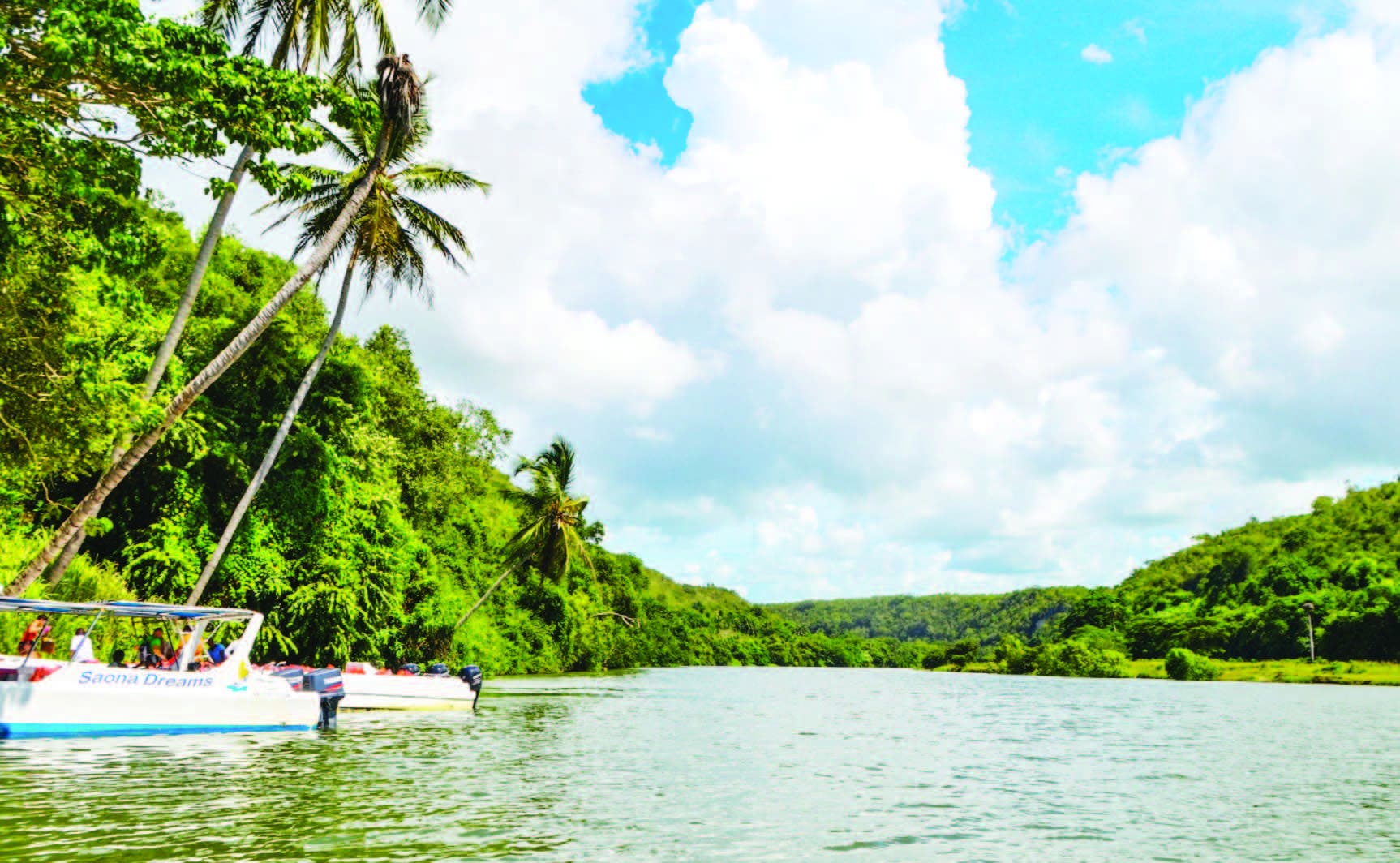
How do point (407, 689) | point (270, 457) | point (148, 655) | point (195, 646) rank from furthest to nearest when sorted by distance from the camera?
point (407, 689) → point (270, 457) → point (195, 646) → point (148, 655)

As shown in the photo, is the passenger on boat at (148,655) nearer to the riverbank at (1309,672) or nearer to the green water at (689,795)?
the green water at (689,795)

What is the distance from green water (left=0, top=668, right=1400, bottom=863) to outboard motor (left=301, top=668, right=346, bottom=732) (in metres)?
0.64

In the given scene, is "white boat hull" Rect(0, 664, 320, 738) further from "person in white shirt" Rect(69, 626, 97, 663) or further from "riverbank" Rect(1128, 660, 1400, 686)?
"riverbank" Rect(1128, 660, 1400, 686)

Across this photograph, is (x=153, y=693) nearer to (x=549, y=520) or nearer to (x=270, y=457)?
(x=270, y=457)

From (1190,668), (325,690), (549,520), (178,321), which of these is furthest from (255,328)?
(1190,668)

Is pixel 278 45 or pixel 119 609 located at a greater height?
→ pixel 278 45

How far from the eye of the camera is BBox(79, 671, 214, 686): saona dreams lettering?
21031 mm

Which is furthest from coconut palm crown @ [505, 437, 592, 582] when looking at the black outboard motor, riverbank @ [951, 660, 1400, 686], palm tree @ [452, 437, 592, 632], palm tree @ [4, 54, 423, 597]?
riverbank @ [951, 660, 1400, 686]

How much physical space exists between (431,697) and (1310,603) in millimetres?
126055

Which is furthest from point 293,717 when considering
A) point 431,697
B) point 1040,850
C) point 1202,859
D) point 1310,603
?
point 1310,603

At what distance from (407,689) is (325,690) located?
7.92 metres

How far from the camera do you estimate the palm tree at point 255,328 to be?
21.6 meters

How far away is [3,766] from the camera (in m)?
16.3

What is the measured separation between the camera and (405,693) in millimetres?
34656
